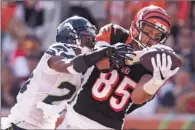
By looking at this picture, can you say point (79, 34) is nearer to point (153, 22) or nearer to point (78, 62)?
point (78, 62)

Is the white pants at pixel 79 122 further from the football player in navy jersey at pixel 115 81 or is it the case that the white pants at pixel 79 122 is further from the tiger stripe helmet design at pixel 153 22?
the tiger stripe helmet design at pixel 153 22

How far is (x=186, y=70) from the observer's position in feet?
25.2

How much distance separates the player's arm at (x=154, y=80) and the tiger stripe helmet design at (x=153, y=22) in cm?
26

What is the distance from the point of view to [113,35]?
4527 mm

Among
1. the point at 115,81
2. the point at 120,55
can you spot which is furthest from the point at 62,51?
the point at 120,55

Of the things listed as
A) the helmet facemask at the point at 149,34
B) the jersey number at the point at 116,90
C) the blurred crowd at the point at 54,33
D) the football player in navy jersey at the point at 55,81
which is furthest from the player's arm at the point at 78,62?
the blurred crowd at the point at 54,33

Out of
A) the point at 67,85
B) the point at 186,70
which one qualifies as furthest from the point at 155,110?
the point at 67,85

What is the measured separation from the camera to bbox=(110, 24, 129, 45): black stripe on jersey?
4.52 metres

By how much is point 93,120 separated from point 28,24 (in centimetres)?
475

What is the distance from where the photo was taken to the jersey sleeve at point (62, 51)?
463 cm

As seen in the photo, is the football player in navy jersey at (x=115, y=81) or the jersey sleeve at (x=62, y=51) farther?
the jersey sleeve at (x=62, y=51)

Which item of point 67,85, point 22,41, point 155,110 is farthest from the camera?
point 22,41

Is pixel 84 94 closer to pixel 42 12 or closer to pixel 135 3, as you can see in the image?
pixel 135 3

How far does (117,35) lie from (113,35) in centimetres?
4
